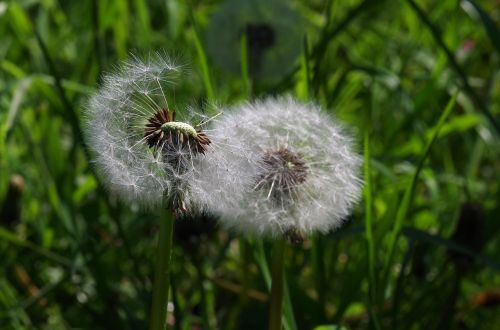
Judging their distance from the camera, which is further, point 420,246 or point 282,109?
point 420,246

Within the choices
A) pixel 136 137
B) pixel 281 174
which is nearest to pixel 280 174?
pixel 281 174

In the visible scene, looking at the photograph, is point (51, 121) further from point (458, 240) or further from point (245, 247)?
point (458, 240)

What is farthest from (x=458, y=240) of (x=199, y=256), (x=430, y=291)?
(x=199, y=256)

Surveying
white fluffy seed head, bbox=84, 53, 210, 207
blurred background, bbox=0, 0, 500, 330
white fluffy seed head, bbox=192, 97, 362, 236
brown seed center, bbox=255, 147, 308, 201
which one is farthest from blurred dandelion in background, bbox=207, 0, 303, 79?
white fluffy seed head, bbox=84, 53, 210, 207

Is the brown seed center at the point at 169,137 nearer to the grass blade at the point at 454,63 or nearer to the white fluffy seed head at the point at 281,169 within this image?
the white fluffy seed head at the point at 281,169

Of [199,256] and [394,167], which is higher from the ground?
[394,167]

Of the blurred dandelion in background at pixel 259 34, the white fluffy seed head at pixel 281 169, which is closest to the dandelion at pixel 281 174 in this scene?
the white fluffy seed head at pixel 281 169
